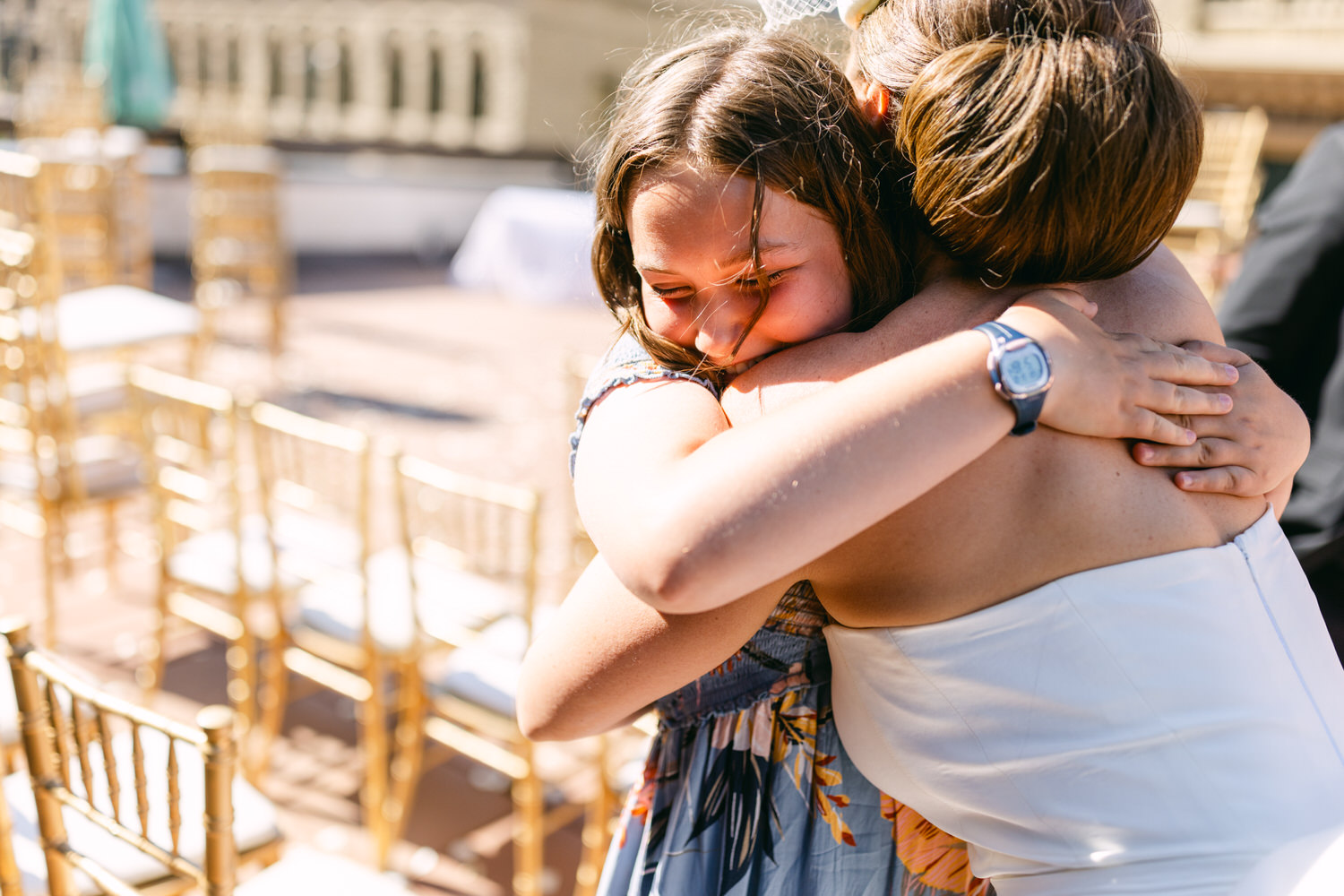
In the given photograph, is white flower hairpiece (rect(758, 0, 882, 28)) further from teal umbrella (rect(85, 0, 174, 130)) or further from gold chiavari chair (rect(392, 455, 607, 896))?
teal umbrella (rect(85, 0, 174, 130))

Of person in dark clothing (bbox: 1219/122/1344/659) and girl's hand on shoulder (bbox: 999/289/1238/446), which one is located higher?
girl's hand on shoulder (bbox: 999/289/1238/446)

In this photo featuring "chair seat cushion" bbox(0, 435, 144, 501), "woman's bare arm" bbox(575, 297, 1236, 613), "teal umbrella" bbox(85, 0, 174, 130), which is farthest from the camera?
"teal umbrella" bbox(85, 0, 174, 130)

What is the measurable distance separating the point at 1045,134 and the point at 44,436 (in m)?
3.96

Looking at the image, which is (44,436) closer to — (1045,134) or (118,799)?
(118,799)

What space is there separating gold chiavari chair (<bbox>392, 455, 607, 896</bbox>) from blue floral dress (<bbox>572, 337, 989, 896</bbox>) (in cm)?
131

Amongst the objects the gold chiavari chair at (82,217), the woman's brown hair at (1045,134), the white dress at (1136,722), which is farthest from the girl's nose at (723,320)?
the gold chiavari chair at (82,217)

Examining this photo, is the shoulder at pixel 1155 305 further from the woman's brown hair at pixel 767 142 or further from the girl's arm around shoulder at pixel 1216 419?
the woman's brown hair at pixel 767 142

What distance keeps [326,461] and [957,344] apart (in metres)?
2.45

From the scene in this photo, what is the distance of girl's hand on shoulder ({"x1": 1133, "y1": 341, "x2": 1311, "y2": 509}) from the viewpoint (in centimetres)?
96

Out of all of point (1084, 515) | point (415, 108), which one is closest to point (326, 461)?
point (1084, 515)

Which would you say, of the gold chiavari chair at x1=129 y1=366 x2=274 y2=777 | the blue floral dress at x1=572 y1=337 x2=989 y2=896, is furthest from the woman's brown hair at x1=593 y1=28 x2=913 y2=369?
the gold chiavari chair at x1=129 y1=366 x2=274 y2=777

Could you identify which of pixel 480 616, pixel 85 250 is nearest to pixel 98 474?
pixel 480 616

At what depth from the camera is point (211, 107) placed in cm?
988

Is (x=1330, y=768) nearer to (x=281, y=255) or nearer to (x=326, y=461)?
(x=326, y=461)
